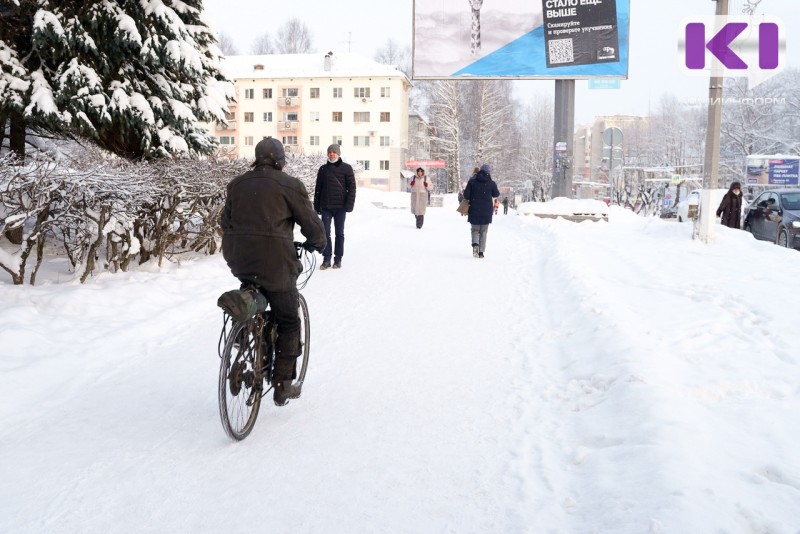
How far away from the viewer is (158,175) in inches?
348

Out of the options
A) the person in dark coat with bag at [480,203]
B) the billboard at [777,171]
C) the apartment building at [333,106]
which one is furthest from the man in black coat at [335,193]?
the apartment building at [333,106]

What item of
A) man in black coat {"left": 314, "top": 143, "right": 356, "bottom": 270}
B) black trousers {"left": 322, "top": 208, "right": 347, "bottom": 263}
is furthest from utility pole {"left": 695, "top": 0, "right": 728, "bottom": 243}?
black trousers {"left": 322, "top": 208, "right": 347, "bottom": 263}

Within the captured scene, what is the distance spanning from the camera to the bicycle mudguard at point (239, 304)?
396 centimetres

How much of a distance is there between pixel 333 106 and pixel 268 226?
68.5 meters

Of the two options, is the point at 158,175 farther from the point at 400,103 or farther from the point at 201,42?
the point at 400,103

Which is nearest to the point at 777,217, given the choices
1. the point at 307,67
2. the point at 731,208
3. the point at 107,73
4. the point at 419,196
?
the point at 731,208

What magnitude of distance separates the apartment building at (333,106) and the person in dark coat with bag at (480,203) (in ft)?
184

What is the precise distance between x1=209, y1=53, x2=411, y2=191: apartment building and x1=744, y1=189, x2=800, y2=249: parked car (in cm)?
5244

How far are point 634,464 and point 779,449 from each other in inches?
33.0

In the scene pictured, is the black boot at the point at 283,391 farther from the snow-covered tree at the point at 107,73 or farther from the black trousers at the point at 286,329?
the snow-covered tree at the point at 107,73

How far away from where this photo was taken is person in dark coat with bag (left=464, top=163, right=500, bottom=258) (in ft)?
41.4

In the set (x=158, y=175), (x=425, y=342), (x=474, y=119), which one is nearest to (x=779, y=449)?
(x=425, y=342)

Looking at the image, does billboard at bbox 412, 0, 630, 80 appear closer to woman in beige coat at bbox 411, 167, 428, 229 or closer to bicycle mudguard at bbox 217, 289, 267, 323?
woman in beige coat at bbox 411, 167, 428, 229

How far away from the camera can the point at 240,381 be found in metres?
4.21
